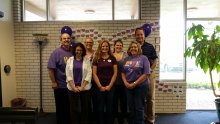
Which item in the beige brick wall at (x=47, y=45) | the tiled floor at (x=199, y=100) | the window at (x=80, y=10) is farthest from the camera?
the tiled floor at (x=199, y=100)

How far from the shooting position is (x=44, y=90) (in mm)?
4824

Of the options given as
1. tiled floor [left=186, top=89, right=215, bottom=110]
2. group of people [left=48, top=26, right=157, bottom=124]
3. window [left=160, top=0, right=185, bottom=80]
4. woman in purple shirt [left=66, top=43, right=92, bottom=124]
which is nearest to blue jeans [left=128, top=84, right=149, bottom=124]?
group of people [left=48, top=26, right=157, bottom=124]

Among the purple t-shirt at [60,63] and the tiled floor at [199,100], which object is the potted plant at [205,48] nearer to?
the tiled floor at [199,100]

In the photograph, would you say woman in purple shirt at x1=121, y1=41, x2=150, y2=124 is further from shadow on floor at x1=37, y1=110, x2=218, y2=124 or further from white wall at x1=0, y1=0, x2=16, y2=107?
white wall at x1=0, y1=0, x2=16, y2=107

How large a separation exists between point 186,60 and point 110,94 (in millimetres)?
2158

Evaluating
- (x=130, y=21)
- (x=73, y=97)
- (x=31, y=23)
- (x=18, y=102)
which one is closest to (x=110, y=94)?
(x=73, y=97)

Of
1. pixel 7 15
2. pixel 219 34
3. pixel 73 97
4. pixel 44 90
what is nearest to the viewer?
pixel 73 97

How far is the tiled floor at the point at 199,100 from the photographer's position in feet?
17.2

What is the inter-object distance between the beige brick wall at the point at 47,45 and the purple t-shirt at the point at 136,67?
1.24 metres

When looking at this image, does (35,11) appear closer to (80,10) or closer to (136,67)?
(80,10)

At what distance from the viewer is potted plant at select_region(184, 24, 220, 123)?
374cm

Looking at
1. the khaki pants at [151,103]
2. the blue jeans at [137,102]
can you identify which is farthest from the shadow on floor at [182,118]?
the blue jeans at [137,102]

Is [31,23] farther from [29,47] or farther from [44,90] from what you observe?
[44,90]

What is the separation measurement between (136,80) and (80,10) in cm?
224
